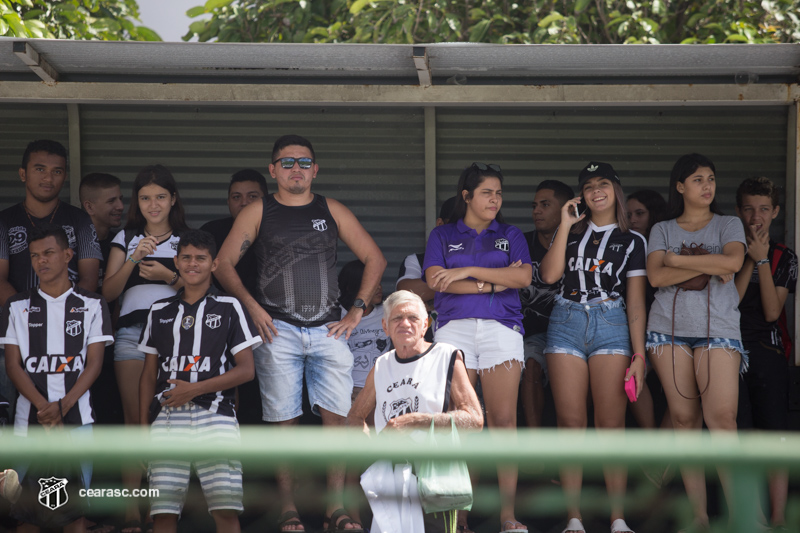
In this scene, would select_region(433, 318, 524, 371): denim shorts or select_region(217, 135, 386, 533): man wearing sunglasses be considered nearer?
select_region(433, 318, 524, 371): denim shorts

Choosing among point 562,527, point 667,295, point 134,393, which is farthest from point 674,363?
point 134,393

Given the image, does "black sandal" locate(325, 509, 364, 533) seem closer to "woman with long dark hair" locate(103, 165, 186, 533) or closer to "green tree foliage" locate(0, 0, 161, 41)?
"woman with long dark hair" locate(103, 165, 186, 533)

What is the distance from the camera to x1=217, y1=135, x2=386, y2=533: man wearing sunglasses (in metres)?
4.34

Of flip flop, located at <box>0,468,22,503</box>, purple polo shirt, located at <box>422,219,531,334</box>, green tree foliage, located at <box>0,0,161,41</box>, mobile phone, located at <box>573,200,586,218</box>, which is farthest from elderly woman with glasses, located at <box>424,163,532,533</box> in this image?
green tree foliage, located at <box>0,0,161,41</box>

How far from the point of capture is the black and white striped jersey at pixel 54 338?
4.18m

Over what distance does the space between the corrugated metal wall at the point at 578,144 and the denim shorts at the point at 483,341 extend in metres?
1.67

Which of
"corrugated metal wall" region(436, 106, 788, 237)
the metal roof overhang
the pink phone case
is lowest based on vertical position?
the pink phone case

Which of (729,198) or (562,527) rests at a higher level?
(729,198)

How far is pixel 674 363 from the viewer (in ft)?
13.8

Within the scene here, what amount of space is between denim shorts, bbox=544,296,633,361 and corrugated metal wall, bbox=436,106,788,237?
63.2 inches

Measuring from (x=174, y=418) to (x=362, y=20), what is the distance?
5.12 m

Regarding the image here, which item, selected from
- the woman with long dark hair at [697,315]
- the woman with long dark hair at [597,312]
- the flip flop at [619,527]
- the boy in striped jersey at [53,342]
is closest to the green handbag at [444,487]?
the woman with long dark hair at [597,312]

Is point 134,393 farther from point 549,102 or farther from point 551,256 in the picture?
point 549,102

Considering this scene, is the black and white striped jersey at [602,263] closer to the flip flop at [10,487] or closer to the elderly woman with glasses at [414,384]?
the elderly woman with glasses at [414,384]
